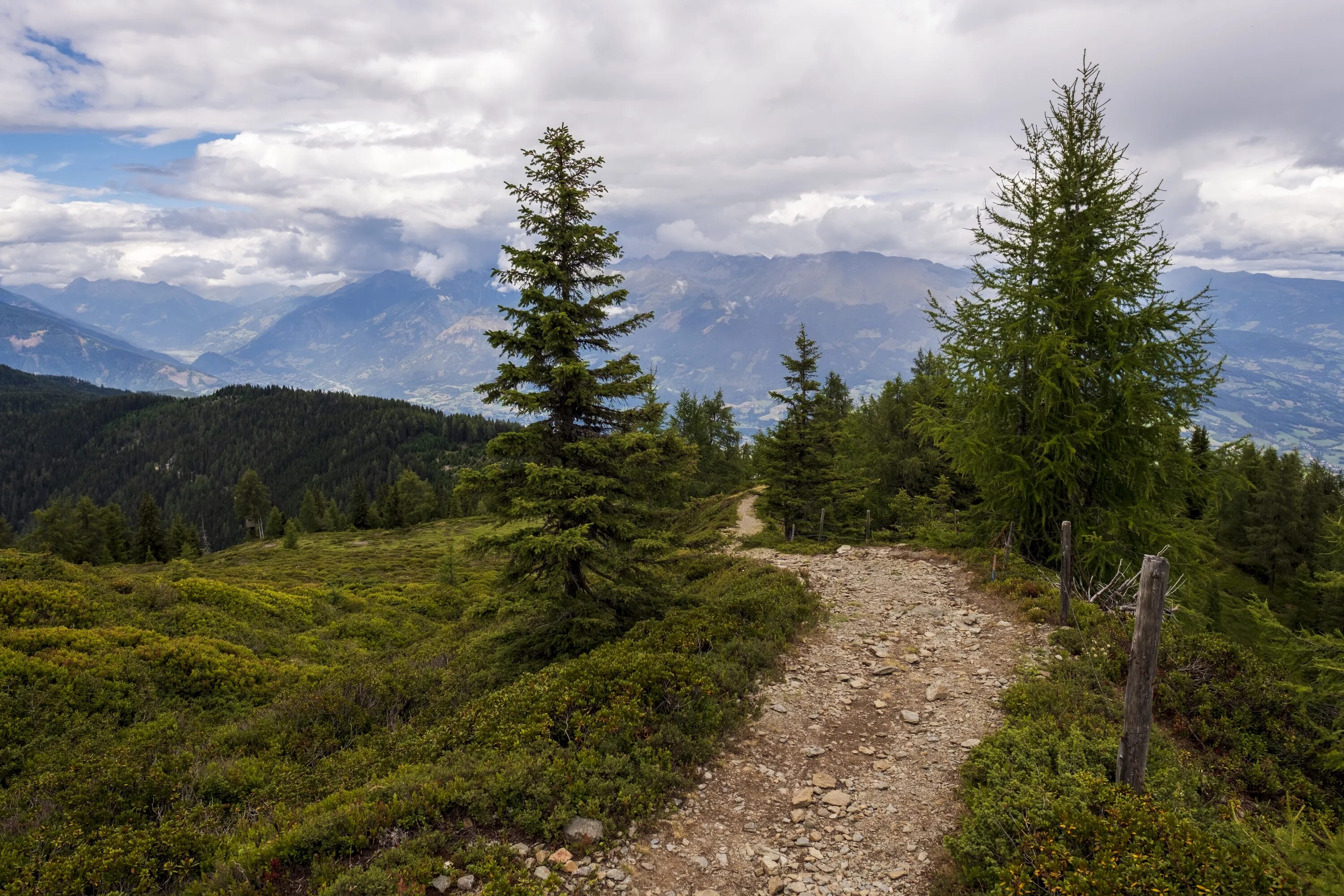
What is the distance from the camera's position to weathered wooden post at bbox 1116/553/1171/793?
A: 642 centimetres

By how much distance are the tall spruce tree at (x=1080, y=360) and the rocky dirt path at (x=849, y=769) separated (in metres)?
3.77

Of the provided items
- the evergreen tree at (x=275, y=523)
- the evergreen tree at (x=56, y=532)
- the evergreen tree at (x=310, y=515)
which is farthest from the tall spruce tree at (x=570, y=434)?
the evergreen tree at (x=310, y=515)

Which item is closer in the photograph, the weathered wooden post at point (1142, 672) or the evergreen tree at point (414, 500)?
the weathered wooden post at point (1142, 672)

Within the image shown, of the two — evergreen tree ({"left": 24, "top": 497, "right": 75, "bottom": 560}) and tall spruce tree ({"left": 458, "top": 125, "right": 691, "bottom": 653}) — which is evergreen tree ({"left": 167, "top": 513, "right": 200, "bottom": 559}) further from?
tall spruce tree ({"left": 458, "top": 125, "right": 691, "bottom": 653})

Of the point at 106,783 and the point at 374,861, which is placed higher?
the point at 374,861

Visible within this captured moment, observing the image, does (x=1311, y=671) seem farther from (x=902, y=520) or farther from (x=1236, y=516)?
(x=1236, y=516)

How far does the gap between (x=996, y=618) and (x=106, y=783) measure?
17.1 metres

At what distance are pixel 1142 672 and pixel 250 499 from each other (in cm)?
10400

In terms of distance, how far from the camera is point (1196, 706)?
31.5 feet

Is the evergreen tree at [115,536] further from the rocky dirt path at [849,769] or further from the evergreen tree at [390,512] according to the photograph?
the rocky dirt path at [849,769]

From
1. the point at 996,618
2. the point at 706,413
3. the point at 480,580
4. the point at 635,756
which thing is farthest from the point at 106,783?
the point at 706,413

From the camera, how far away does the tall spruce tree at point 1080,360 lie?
1330cm

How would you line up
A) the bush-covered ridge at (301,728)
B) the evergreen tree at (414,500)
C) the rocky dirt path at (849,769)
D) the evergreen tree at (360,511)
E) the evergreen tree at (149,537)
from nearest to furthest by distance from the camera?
the rocky dirt path at (849,769) < the bush-covered ridge at (301,728) < the evergreen tree at (149,537) < the evergreen tree at (360,511) < the evergreen tree at (414,500)

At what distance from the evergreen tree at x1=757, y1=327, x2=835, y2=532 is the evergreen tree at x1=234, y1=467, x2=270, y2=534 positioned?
8636 centimetres
